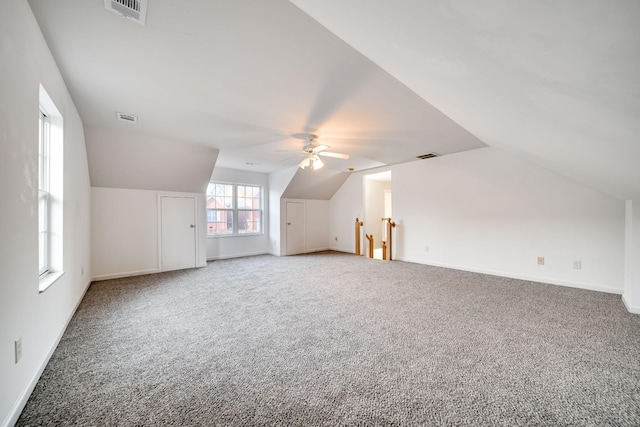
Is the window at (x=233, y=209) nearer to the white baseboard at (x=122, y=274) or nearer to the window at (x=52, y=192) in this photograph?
the white baseboard at (x=122, y=274)

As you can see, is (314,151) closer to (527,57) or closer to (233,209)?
(527,57)

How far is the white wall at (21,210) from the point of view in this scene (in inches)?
48.9

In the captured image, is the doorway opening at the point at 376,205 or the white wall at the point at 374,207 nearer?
the doorway opening at the point at 376,205

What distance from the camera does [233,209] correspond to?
6480mm

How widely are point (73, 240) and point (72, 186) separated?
62cm

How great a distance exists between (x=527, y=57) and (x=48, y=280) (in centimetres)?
351

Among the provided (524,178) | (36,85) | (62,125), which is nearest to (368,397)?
(36,85)

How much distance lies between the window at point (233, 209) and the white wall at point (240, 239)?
0.13m

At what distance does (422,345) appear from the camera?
2094 mm

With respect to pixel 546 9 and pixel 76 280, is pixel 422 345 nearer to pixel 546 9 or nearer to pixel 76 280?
pixel 546 9

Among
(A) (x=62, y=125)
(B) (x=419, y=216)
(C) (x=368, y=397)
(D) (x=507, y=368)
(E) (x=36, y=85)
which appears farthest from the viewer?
(B) (x=419, y=216)

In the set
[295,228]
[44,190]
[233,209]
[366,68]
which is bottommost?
[295,228]

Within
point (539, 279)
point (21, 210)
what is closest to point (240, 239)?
point (21, 210)

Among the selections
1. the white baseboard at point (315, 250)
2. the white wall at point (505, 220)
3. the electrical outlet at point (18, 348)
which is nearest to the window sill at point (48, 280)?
the electrical outlet at point (18, 348)
